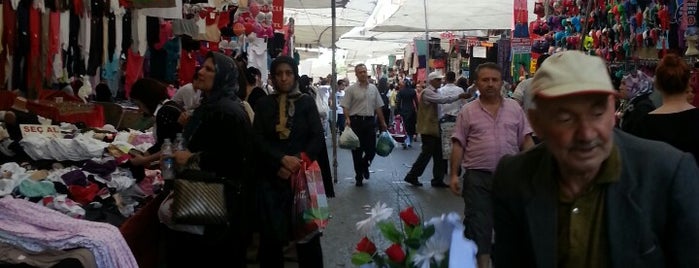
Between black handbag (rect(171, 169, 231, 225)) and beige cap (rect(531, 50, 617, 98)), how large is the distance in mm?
2758

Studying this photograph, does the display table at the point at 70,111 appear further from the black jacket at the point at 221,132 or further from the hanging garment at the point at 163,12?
the black jacket at the point at 221,132

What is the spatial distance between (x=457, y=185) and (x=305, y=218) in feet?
3.91

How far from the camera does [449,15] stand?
1348 cm

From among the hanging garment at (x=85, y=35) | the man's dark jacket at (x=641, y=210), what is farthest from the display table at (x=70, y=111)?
the man's dark jacket at (x=641, y=210)

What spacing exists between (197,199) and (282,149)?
1.24 m

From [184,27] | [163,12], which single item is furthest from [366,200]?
[163,12]

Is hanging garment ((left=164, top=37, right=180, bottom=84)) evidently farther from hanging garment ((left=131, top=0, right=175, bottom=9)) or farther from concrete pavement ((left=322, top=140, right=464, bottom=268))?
concrete pavement ((left=322, top=140, right=464, bottom=268))

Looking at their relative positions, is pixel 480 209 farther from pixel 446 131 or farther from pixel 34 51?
pixel 446 131

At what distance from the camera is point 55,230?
3982 millimetres

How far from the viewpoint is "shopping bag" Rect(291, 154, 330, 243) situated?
5.21 m

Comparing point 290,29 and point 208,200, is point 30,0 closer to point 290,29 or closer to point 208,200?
point 208,200

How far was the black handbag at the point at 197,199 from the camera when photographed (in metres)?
4.36

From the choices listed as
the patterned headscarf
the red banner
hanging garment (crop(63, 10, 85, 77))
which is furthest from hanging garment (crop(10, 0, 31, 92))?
the red banner

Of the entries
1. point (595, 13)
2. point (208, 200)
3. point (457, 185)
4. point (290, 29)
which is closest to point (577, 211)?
point (208, 200)
